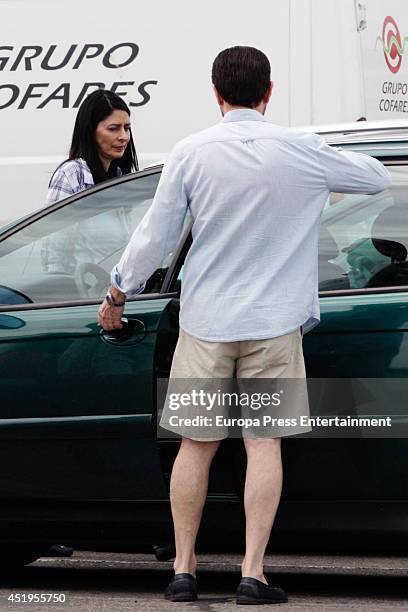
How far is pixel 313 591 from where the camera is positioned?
502 centimetres

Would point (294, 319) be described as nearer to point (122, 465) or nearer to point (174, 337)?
point (174, 337)

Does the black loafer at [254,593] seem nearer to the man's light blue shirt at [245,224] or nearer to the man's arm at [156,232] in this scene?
the man's light blue shirt at [245,224]

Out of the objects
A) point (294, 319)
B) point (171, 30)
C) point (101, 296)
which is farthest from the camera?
point (171, 30)

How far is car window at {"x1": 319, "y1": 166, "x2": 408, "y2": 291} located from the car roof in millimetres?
133

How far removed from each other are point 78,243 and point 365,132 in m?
0.98

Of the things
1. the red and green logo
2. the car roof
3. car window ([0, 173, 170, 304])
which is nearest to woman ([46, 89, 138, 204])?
car window ([0, 173, 170, 304])

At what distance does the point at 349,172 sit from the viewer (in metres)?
4.47

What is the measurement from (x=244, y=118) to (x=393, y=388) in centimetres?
91

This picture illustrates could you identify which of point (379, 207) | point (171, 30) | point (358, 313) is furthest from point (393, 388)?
point (171, 30)

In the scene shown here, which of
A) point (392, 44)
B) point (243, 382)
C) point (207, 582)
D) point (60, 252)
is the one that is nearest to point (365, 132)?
point (243, 382)

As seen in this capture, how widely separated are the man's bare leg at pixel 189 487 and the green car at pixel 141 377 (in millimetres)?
131

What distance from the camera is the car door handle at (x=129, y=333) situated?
15.1 feet

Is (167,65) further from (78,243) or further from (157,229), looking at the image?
(157,229)

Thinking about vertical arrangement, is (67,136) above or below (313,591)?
above
